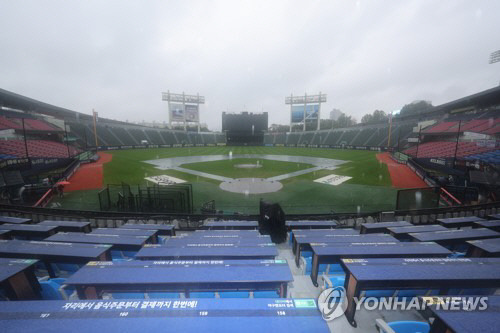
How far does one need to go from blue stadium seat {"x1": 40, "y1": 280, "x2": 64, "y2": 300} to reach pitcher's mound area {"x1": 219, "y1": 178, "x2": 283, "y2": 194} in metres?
15.2

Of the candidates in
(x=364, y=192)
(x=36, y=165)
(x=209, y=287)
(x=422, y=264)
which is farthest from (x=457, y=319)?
(x=36, y=165)

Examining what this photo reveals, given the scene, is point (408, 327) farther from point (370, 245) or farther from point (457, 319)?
point (370, 245)

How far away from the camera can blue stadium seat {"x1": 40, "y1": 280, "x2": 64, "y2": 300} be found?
3.98 meters

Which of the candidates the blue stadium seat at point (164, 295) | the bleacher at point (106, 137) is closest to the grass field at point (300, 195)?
the blue stadium seat at point (164, 295)

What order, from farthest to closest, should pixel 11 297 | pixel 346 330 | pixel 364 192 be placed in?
pixel 364 192 → pixel 346 330 → pixel 11 297

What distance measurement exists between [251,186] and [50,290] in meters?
17.4

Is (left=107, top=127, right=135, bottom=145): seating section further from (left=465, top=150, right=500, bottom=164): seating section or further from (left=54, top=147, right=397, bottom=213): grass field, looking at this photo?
(left=465, top=150, right=500, bottom=164): seating section

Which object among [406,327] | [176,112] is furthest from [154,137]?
[406,327]

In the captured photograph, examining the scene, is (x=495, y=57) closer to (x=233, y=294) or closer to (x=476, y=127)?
(x=476, y=127)

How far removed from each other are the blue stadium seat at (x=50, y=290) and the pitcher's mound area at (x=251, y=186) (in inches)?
600

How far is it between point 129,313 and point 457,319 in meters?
4.15

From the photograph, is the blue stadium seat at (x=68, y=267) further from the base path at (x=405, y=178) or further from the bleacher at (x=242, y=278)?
the base path at (x=405, y=178)

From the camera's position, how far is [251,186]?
20.9m

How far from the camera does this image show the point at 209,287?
3.73m
